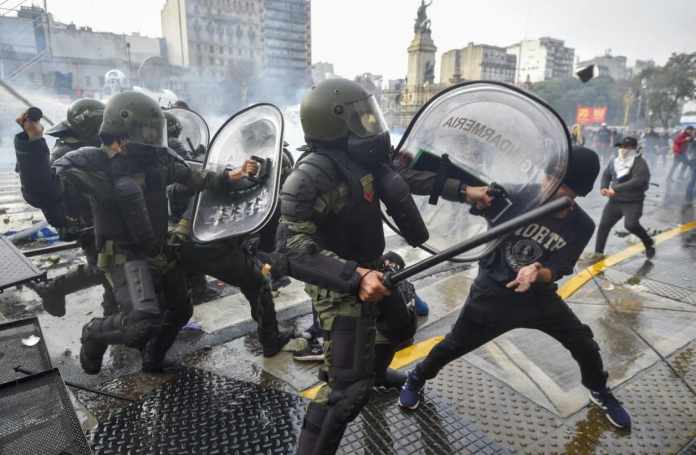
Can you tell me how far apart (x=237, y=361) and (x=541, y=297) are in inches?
88.8

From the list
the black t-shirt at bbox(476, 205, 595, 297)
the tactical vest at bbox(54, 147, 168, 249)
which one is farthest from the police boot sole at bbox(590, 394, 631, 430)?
the tactical vest at bbox(54, 147, 168, 249)

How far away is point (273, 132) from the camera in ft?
10.8

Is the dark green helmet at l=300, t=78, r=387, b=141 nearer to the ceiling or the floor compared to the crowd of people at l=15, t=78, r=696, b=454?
nearer to the ceiling

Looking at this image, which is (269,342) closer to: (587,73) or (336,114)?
(336,114)

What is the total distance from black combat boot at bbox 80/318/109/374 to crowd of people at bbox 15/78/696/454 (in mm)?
10

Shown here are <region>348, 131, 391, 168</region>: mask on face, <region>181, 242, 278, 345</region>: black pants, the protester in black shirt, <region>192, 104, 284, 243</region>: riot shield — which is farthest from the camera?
<region>181, 242, 278, 345</region>: black pants

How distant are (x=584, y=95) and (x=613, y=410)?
7126 cm

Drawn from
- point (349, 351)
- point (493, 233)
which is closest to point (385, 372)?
point (349, 351)

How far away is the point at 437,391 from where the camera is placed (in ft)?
9.77

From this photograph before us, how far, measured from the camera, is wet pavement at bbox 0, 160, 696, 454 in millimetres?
2525

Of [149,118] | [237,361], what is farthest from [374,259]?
[149,118]

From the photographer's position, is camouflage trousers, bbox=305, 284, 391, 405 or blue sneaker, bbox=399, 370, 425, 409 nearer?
camouflage trousers, bbox=305, 284, 391, 405

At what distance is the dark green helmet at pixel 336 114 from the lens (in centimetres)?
227

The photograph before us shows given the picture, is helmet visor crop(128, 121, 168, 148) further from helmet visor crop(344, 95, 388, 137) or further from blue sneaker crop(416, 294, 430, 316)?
blue sneaker crop(416, 294, 430, 316)
